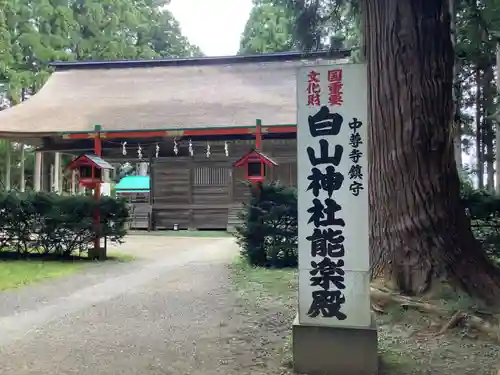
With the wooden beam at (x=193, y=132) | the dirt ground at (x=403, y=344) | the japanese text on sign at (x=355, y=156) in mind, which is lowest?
the dirt ground at (x=403, y=344)

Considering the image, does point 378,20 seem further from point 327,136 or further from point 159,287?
point 159,287

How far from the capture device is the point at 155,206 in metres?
17.1

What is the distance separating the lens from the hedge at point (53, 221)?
952cm

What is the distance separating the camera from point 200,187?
1689 cm

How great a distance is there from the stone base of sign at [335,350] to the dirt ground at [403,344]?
158 mm

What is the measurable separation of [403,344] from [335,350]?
1073mm

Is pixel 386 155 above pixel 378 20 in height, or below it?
below

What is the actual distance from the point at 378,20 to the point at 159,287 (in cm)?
476

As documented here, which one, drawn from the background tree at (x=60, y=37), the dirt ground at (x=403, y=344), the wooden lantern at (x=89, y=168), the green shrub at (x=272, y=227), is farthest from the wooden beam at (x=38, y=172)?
the dirt ground at (x=403, y=344)

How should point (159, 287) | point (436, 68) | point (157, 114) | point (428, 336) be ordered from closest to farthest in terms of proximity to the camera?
point (428, 336), point (436, 68), point (159, 287), point (157, 114)

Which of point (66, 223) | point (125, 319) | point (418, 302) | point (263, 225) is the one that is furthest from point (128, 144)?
point (418, 302)

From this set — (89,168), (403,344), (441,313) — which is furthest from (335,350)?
(89,168)

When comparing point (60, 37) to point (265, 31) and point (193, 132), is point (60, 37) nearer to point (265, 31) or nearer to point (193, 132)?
point (265, 31)

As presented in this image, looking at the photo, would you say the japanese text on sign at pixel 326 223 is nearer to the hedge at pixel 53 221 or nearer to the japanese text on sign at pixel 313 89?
the japanese text on sign at pixel 313 89
